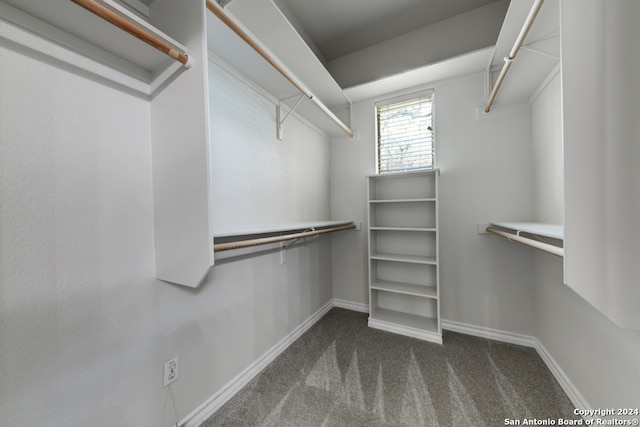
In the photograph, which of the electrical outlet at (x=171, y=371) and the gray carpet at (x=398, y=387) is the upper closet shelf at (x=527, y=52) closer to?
the gray carpet at (x=398, y=387)

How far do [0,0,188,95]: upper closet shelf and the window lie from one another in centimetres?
204


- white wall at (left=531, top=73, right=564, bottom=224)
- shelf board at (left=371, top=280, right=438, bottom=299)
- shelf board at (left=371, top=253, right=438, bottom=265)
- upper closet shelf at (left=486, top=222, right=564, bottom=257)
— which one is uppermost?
white wall at (left=531, top=73, right=564, bottom=224)

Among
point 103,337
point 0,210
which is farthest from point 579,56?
point 103,337

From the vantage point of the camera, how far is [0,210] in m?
0.67

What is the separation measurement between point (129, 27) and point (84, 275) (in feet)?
2.94

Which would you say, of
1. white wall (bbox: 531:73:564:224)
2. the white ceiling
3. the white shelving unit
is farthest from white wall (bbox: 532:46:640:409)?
the white ceiling

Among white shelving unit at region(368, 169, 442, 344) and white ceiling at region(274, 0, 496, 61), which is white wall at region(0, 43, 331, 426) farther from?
white ceiling at region(274, 0, 496, 61)

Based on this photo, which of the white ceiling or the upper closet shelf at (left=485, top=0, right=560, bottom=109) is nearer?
the upper closet shelf at (left=485, top=0, right=560, bottom=109)

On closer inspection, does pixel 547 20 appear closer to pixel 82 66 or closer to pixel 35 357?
pixel 82 66

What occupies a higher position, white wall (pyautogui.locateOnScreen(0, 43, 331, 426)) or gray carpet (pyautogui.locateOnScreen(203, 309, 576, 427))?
white wall (pyautogui.locateOnScreen(0, 43, 331, 426))

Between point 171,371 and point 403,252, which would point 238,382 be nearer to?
point 171,371

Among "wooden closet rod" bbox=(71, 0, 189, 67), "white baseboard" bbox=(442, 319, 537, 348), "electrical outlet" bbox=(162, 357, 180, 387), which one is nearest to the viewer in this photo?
"wooden closet rod" bbox=(71, 0, 189, 67)

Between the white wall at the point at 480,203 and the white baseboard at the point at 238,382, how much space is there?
1.50m

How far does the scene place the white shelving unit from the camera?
83.1 inches
